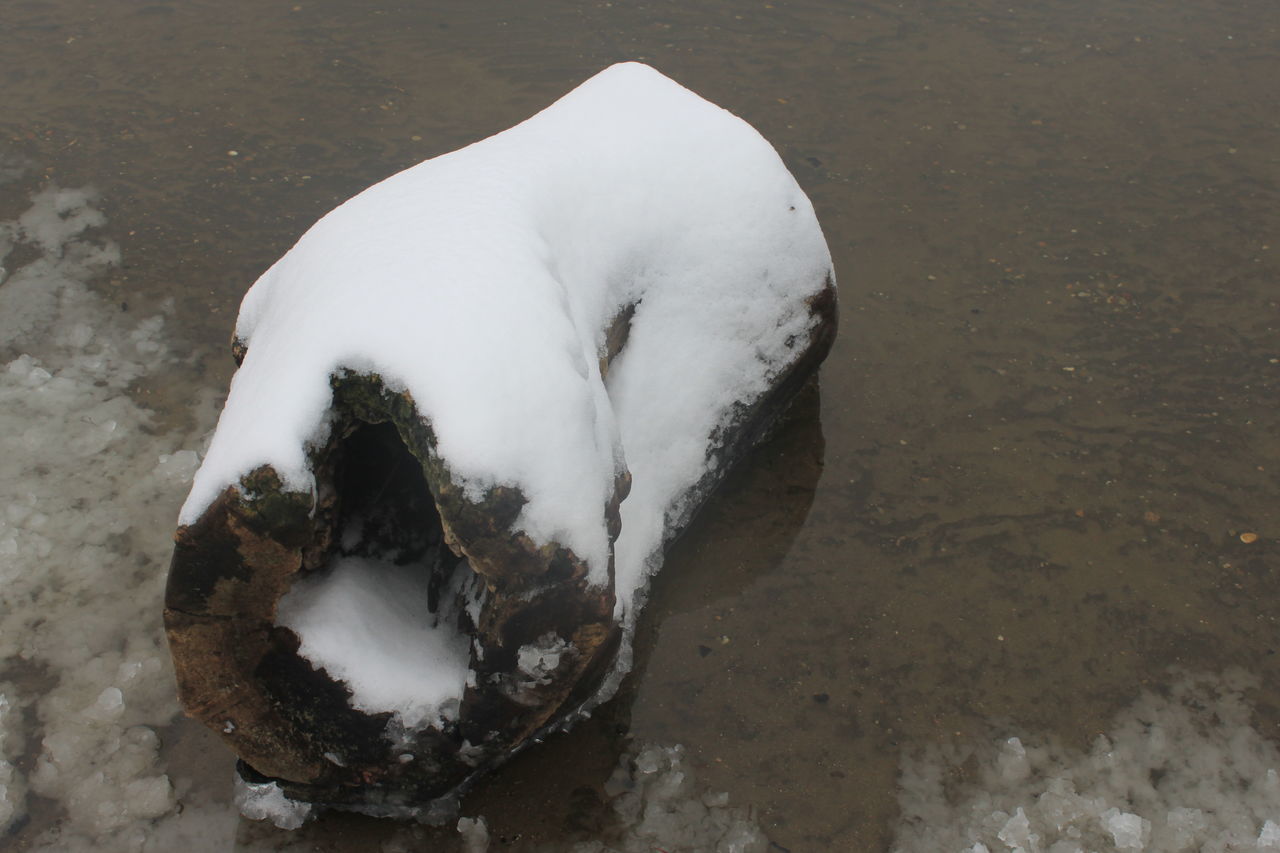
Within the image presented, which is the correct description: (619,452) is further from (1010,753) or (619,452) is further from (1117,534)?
(1117,534)

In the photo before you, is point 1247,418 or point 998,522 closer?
point 998,522

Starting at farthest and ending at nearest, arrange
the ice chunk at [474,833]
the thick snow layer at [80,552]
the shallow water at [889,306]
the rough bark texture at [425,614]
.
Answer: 1. the shallow water at [889,306]
2. the thick snow layer at [80,552]
3. the ice chunk at [474,833]
4. the rough bark texture at [425,614]

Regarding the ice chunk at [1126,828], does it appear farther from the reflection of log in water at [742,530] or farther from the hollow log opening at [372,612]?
the hollow log opening at [372,612]

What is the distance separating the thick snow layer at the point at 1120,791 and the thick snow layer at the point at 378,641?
108 centimetres

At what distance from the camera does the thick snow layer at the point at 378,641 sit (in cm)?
245

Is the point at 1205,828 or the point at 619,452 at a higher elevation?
the point at 619,452

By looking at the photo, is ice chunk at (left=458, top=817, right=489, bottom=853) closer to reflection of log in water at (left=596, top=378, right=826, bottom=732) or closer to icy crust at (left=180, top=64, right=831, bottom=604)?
reflection of log in water at (left=596, top=378, right=826, bottom=732)

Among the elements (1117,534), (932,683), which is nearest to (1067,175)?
(1117,534)

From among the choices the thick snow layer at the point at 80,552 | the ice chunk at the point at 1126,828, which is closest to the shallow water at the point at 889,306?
the thick snow layer at the point at 80,552

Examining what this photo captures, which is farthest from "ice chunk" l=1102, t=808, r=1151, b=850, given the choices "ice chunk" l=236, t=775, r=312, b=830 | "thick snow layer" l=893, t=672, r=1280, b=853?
"ice chunk" l=236, t=775, r=312, b=830

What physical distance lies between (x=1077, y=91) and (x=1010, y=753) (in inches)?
140

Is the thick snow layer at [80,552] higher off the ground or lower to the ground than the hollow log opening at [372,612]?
lower

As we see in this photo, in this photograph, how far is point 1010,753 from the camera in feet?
9.50

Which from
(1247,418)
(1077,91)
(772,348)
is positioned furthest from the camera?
(1077,91)
